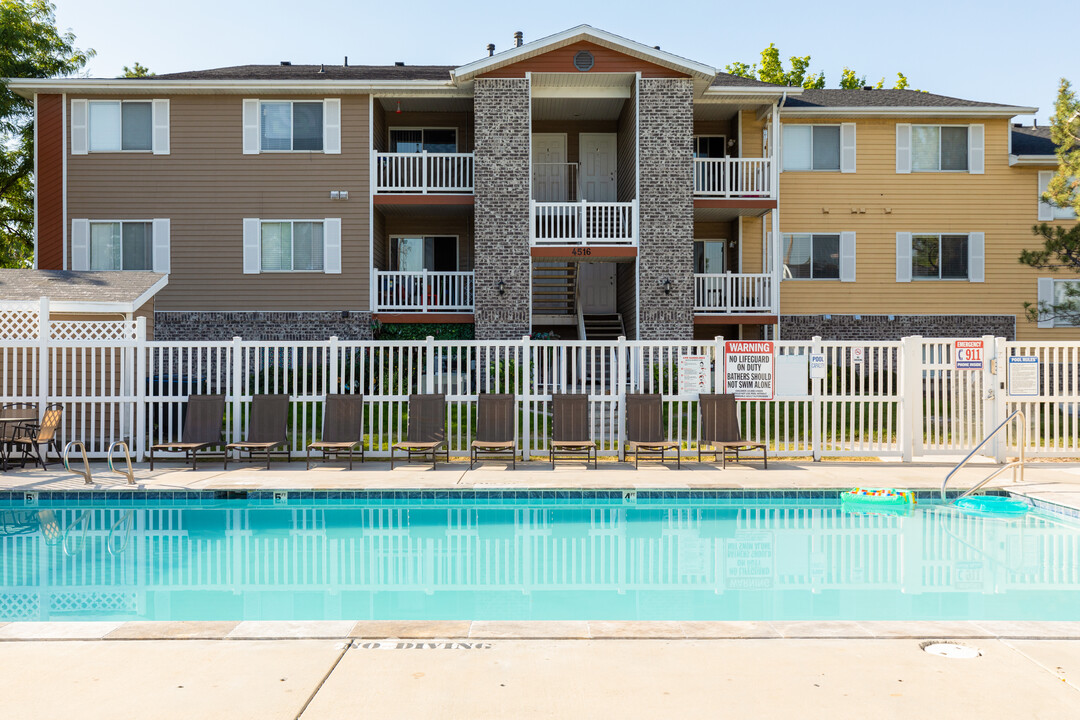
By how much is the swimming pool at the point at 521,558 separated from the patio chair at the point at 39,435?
211 centimetres

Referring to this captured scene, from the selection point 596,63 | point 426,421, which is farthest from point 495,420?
point 596,63

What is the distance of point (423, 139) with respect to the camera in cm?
2233

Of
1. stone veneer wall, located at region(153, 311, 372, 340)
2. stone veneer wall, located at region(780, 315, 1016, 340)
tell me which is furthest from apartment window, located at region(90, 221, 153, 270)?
stone veneer wall, located at region(780, 315, 1016, 340)

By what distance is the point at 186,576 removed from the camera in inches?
270

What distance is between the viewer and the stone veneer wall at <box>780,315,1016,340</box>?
21594 mm

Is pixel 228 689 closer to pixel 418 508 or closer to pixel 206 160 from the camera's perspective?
pixel 418 508

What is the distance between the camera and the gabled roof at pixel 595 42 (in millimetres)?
18594

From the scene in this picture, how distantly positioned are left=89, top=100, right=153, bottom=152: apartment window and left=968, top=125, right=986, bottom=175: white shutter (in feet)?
67.8

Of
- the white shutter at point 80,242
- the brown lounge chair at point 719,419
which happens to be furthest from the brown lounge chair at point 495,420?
the white shutter at point 80,242

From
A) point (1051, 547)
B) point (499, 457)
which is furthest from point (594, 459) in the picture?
point (1051, 547)

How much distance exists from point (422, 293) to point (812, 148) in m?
10.8

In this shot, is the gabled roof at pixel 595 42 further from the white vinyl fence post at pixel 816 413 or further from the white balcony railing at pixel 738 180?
the white vinyl fence post at pixel 816 413

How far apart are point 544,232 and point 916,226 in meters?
9.97

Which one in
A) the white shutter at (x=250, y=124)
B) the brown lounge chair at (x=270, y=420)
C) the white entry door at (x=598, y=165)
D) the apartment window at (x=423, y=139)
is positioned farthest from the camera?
the white entry door at (x=598, y=165)
